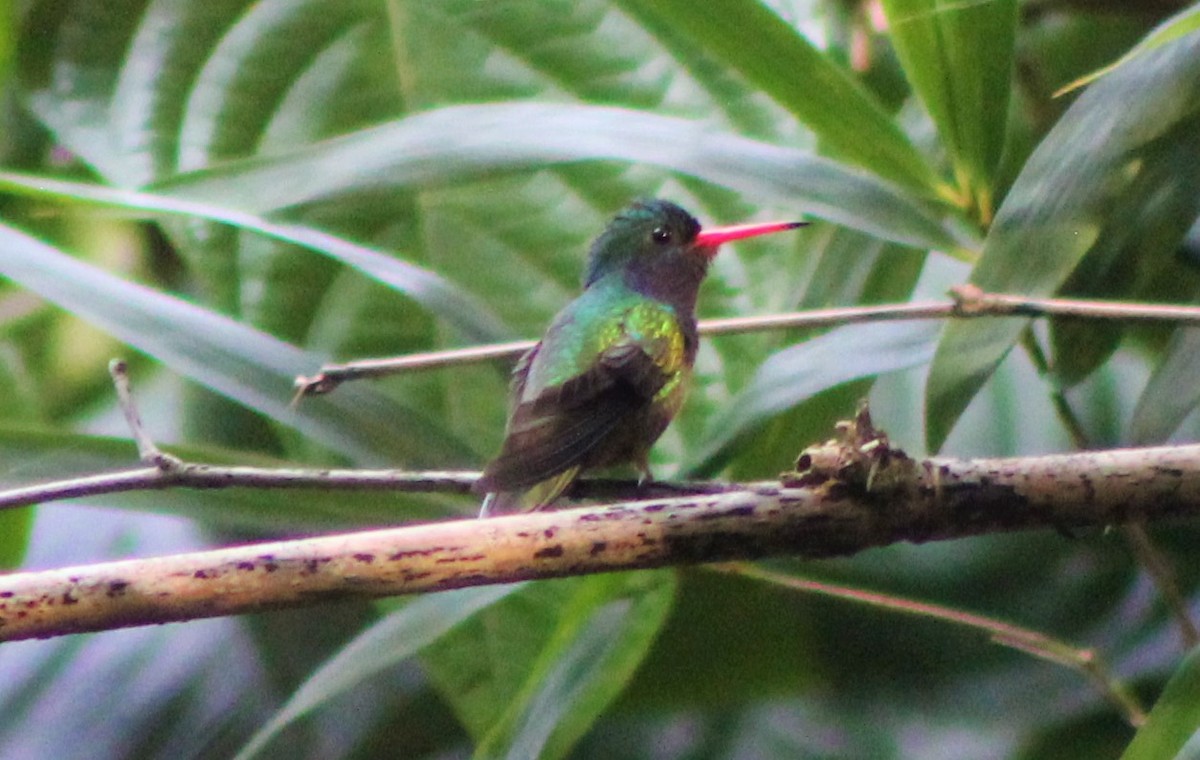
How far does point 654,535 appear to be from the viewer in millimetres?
808

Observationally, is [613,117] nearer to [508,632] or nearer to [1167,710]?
[508,632]

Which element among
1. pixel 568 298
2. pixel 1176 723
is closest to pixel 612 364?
pixel 568 298

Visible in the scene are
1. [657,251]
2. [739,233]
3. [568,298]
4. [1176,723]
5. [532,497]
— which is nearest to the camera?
[1176,723]

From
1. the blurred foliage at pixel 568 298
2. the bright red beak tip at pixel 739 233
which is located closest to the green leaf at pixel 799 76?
the blurred foliage at pixel 568 298

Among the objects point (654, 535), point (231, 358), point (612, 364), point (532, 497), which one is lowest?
point (654, 535)

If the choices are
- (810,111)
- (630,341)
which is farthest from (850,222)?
(630,341)

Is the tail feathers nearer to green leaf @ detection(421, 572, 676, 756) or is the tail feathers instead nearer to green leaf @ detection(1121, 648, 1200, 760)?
green leaf @ detection(421, 572, 676, 756)

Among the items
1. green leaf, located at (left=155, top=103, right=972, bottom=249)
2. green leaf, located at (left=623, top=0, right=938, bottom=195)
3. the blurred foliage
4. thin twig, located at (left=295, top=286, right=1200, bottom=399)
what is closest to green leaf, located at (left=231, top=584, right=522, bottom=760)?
the blurred foliage

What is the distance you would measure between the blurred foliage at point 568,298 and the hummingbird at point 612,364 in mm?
81

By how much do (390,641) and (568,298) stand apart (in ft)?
2.05

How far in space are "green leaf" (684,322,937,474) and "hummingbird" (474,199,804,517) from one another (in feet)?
0.27

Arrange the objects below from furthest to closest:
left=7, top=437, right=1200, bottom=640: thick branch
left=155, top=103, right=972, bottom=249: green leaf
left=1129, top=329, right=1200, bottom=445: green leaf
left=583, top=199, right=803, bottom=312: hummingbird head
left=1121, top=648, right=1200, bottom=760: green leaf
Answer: left=583, top=199, right=803, bottom=312: hummingbird head → left=155, top=103, right=972, bottom=249: green leaf → left=1129, top=329, right=1200, bottom=445: green leaf → left=1121, top=648, right=1200, bottom=760: green leaf → left=7, top=437, right=1200, bottom=640: thick branch

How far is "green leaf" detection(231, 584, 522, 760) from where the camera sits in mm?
1205

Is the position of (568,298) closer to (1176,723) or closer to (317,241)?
(317,241)
